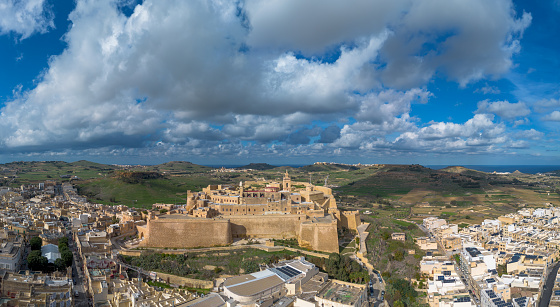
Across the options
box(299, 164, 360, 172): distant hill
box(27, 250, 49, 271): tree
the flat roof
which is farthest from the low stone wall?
box(299, 164, 360, 172): distant hill

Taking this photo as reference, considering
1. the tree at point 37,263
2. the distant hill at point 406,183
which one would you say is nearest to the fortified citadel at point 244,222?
the tree at point 37,263

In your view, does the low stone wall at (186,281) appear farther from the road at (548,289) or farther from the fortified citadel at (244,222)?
the road at (548,289)

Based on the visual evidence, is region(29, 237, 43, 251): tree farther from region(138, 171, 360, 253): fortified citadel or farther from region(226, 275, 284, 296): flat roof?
region(226, 275, 284, 296): flat roof

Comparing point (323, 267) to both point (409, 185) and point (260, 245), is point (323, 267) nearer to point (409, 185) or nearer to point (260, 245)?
point (260, 245)

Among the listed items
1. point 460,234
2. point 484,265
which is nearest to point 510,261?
point 484,265

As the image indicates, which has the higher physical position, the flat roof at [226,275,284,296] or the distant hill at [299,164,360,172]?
the distant hill at [299,164,360,172]

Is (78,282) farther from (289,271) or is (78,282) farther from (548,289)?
(548,289)

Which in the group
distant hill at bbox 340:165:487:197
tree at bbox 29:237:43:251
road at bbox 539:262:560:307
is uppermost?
distant hill at bbox 340:165:487:197

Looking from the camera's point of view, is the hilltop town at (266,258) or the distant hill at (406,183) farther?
the distant hill at (406,183)
